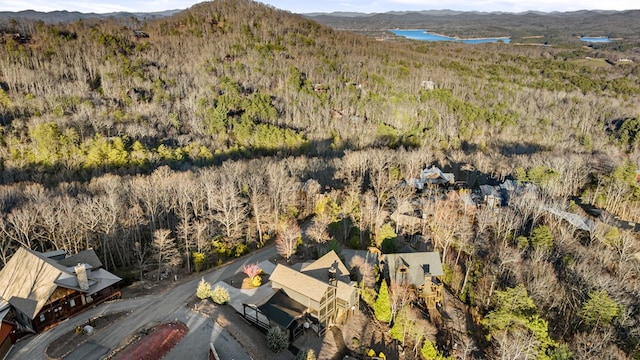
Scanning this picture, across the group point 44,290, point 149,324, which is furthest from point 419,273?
point 44,290

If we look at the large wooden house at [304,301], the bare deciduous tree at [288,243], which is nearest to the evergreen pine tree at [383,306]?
the large wooden house at [304,301]

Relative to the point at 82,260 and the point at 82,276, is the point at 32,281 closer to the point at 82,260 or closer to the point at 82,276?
the point at 82,276

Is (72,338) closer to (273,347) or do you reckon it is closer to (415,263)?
(273,347)

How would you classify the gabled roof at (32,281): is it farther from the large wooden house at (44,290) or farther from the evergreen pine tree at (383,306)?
the evergreen pine tree at (383,306)

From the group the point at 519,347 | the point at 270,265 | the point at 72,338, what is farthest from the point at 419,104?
the point at 72,338

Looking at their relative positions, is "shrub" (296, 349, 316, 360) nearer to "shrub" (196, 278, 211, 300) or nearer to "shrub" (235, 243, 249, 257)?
"shrub" (196, 278, 211, 300)
